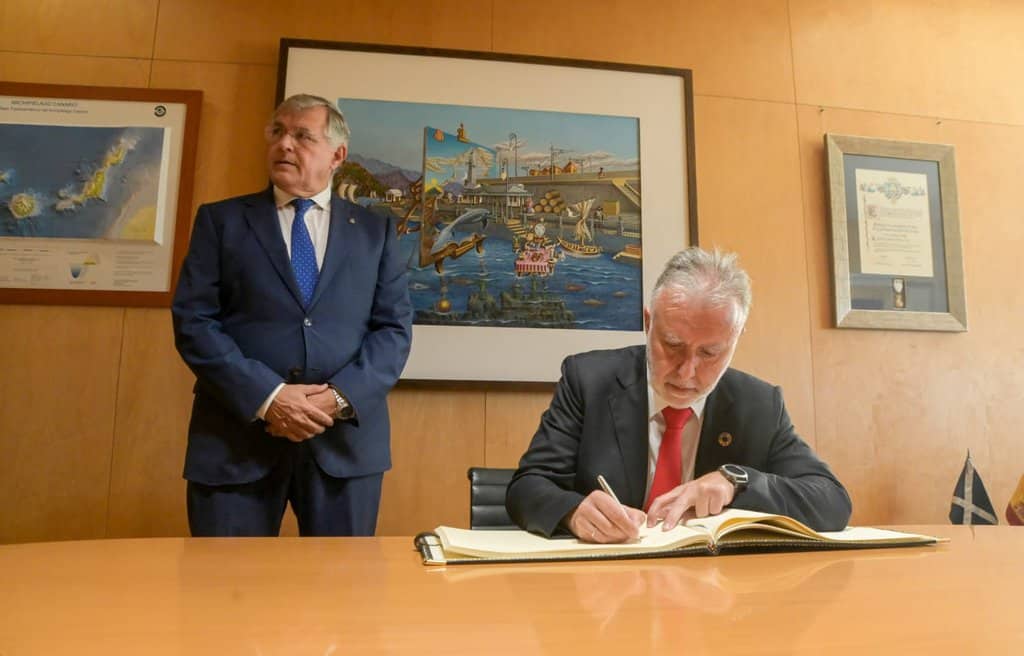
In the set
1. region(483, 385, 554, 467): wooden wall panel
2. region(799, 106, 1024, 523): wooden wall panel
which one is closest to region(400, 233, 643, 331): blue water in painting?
region(483, 385, 554, 467): wooden wall panel

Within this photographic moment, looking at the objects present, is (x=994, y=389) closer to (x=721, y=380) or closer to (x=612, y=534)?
(x=721, y=380)

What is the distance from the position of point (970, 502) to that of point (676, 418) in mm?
1827

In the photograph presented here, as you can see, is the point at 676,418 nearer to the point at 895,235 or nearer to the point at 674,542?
the point at 674,542

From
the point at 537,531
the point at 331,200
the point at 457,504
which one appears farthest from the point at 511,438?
the point at 537,531

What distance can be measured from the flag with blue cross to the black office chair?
6.34 feet

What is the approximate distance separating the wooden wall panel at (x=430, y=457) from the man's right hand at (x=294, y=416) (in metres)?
0.83

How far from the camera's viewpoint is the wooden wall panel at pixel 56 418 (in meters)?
2.43

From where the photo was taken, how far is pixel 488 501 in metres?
1.73

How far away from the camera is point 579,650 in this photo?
0.60 m

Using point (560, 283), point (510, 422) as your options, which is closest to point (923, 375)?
point (560, 283)

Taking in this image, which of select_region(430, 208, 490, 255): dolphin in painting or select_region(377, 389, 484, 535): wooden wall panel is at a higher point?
select_region(430, 208, 490, 255): dolphin in painting

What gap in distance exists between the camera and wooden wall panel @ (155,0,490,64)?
2.73 m

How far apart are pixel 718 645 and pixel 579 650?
12cm

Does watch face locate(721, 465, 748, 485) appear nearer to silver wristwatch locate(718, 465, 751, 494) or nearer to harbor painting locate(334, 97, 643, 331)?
silver wristwatch locate(718, 465, 751, 494)
